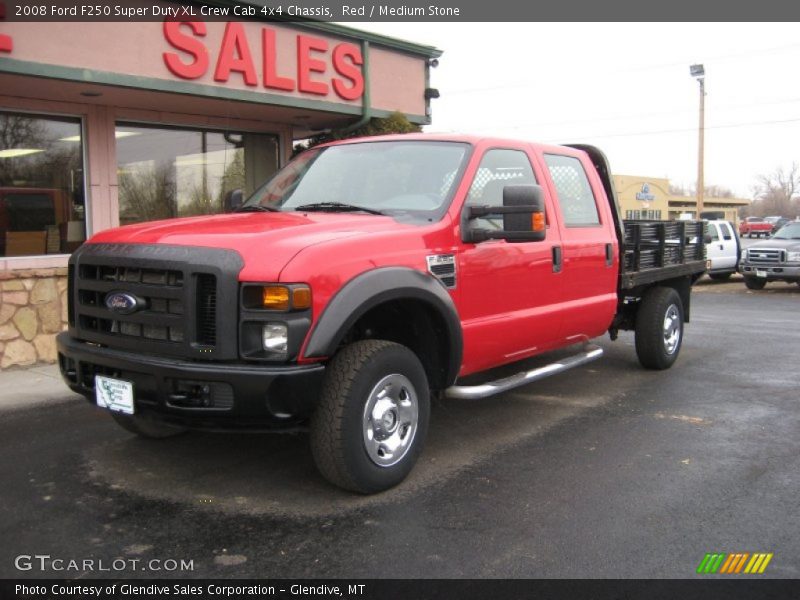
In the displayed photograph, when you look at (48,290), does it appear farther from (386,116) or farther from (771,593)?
(771,593)

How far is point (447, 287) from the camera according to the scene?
435cm

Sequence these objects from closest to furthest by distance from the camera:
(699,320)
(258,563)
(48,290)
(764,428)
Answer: (258,563) → (764,428) → (48,290) → (699,320)

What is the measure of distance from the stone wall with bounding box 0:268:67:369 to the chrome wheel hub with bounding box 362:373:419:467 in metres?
5.29

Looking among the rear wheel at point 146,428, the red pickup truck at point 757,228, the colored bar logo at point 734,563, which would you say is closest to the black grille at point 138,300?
the rear wheel at point 146,428

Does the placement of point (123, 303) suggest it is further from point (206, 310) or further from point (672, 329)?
point (672, 329)

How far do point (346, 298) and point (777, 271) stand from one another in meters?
15.2

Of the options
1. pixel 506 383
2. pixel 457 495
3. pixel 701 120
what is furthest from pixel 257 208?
pixel 701 120

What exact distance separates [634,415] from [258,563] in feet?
11.3

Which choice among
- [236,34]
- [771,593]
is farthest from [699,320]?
[771,593]

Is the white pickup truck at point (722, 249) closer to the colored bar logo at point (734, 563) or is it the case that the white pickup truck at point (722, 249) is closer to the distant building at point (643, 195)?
the colored bar logo at point (734, 563)

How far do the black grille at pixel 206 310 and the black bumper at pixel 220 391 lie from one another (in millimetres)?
132

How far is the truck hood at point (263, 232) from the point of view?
354cm

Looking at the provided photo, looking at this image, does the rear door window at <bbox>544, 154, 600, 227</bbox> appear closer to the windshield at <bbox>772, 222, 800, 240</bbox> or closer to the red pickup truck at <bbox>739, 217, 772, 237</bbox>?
the windshield at <bbox>772, 222, 800, 240</bbox>

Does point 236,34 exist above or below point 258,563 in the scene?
above
